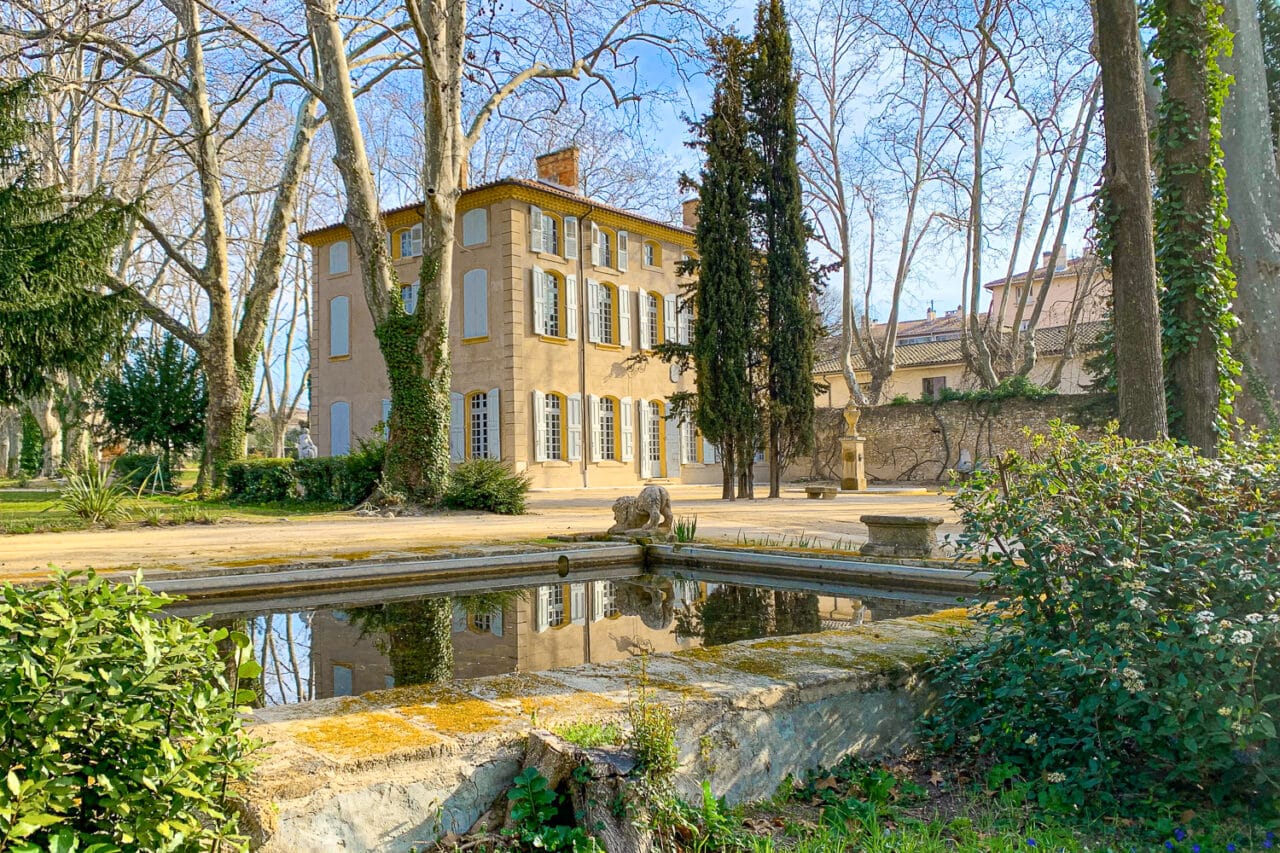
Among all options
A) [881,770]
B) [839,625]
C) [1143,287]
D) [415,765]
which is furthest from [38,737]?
[1143,287]

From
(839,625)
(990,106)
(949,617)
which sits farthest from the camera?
(990,106)

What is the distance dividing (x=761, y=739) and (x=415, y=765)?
3.55ft

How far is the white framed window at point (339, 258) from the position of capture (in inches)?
1005

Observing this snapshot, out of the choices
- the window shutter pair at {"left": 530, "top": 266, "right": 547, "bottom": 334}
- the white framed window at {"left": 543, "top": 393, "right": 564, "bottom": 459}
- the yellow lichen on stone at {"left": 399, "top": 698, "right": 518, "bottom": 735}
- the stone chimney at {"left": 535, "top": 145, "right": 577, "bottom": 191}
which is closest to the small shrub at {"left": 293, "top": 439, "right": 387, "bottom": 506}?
the white framed window at {"left": 543, "top": 393, "right": 564, "bottom": 459}

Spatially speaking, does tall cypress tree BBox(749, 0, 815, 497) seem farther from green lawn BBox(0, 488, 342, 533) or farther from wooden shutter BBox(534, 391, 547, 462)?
green lawn BBox(0, 488, 342, 533)

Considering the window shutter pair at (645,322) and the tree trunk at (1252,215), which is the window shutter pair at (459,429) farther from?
the tree trunk at (1252,215)

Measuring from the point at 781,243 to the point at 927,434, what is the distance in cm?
957

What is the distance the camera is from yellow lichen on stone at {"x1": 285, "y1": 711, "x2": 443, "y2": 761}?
2125 mm

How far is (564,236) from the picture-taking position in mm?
23531

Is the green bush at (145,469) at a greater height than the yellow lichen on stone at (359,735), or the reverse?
the green bush at (145,469)

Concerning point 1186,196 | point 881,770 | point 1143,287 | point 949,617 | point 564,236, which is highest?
point 564,236

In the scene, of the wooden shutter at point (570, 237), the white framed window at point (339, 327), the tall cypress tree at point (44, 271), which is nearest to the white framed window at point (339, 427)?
the white framed window at point (339, 327)

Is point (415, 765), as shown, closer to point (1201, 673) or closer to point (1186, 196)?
point (1201, 673)

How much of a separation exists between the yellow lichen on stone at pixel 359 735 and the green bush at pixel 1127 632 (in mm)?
1873
